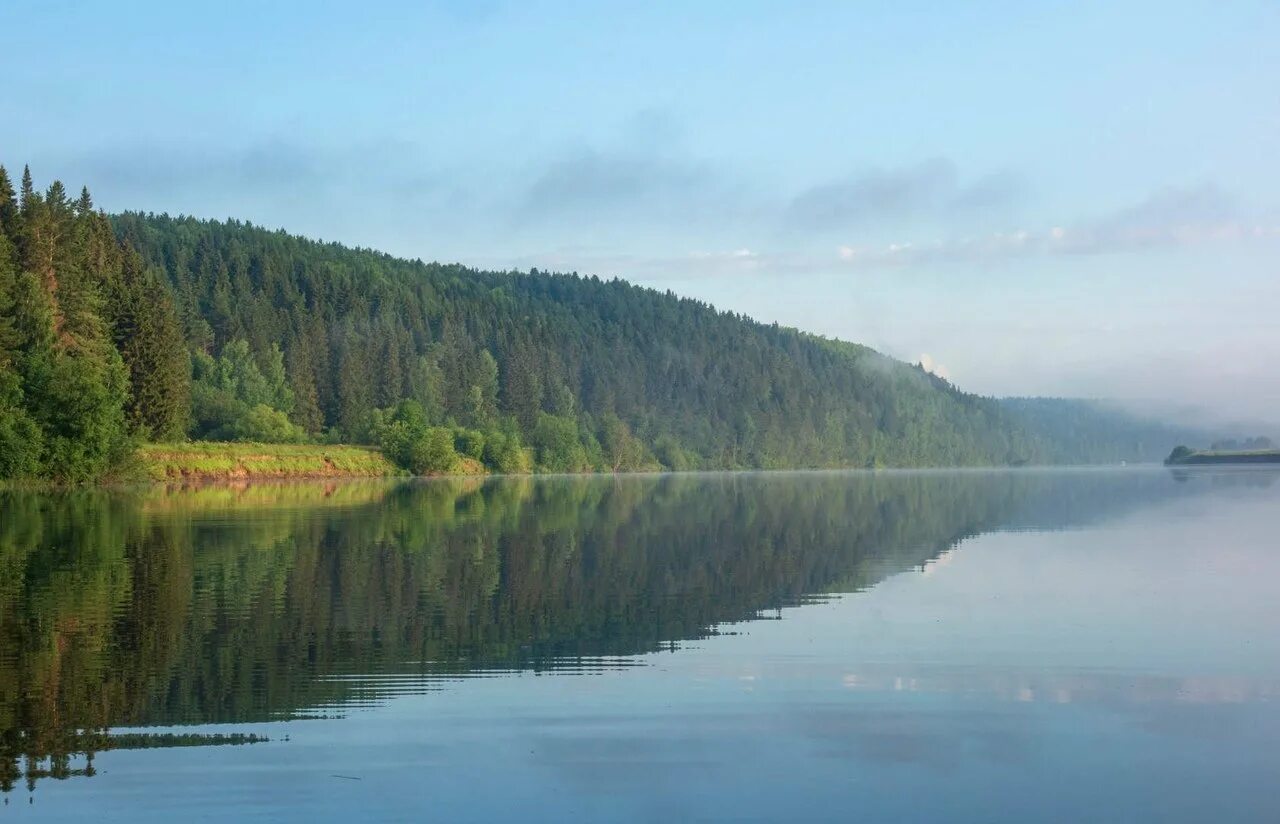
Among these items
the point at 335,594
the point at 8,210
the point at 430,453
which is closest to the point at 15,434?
the point at 8,210

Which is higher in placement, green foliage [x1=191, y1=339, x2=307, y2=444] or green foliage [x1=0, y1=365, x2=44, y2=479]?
green foliage [x1=191, y1=339, x2=307, y2=444]

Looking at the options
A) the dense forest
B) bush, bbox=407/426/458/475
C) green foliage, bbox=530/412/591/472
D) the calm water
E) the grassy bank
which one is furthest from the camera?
green foliage, bbox=530/412/591/472

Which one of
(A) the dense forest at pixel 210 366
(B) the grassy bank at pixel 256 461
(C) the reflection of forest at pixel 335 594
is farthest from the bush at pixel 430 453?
(C) the reflection of forest at pixel 335 594

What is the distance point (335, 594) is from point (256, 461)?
9095 centimetres

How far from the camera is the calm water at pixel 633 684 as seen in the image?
12289 millimetres

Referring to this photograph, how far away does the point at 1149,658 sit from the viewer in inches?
774

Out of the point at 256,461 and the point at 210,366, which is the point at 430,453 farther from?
the point at 256,461

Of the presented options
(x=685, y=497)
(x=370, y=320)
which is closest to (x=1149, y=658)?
(x=685, y=497)

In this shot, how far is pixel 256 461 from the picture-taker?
113m

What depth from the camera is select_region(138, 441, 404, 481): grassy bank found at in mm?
98250

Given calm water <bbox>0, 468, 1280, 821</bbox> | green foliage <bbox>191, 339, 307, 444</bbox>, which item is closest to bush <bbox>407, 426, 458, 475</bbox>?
green foliage <bbox>191, 339, 307, 444</bbox>

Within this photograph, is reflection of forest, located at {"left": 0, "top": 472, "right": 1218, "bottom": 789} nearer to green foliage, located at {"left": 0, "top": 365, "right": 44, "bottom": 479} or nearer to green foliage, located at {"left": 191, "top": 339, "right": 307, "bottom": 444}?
green foliage, located at {"left": 0, "top": 365, "right": 44, "bottom": 479}

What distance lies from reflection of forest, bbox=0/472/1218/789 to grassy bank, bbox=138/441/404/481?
41704 mm

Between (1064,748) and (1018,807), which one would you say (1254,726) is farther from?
(1018,807)
